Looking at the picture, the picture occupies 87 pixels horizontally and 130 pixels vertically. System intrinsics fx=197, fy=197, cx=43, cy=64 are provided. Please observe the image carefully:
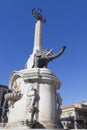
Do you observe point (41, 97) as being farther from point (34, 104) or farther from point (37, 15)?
point (37, 15)

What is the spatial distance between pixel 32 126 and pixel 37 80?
9.36 feet

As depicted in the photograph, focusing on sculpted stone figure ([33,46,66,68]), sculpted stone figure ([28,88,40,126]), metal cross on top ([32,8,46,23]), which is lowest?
sculpted stone figure ([28,88,40,126])

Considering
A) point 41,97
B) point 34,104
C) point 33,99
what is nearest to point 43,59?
point 41,97

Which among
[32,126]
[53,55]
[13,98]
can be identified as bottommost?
[32,126]

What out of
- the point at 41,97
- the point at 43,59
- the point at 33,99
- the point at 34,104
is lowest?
the point at 34,104

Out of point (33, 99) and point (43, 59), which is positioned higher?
point (43, 59)

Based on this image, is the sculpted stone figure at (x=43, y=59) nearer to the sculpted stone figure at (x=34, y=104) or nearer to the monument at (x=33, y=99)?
the monument at (x=33, y=99)

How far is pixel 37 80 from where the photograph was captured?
11781mm

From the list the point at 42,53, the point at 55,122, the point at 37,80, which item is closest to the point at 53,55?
the point at 42,53

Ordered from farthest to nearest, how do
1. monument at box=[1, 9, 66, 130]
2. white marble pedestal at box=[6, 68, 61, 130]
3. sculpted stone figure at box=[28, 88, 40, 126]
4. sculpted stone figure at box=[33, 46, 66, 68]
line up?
sculpted stone figure at box=[33, 46, 66, 68] < white marble pedestal at box=[6, 68, 61, 130] < monument at box=[1, 9, 66, 130] < sculpted stone figure at box=[28, 88, 40, 126]

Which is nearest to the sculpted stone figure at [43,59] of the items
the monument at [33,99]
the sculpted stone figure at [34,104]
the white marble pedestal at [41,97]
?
the monument at [33,99]

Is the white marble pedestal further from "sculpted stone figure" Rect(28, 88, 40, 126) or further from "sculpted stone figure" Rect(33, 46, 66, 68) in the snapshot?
"sculpted stone figure" Rect(33, 46, 66, 68)

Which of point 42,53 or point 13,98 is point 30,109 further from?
point 42,53

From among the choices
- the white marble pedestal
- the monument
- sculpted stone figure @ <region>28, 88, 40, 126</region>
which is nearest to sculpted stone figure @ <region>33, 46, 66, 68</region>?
the monument
